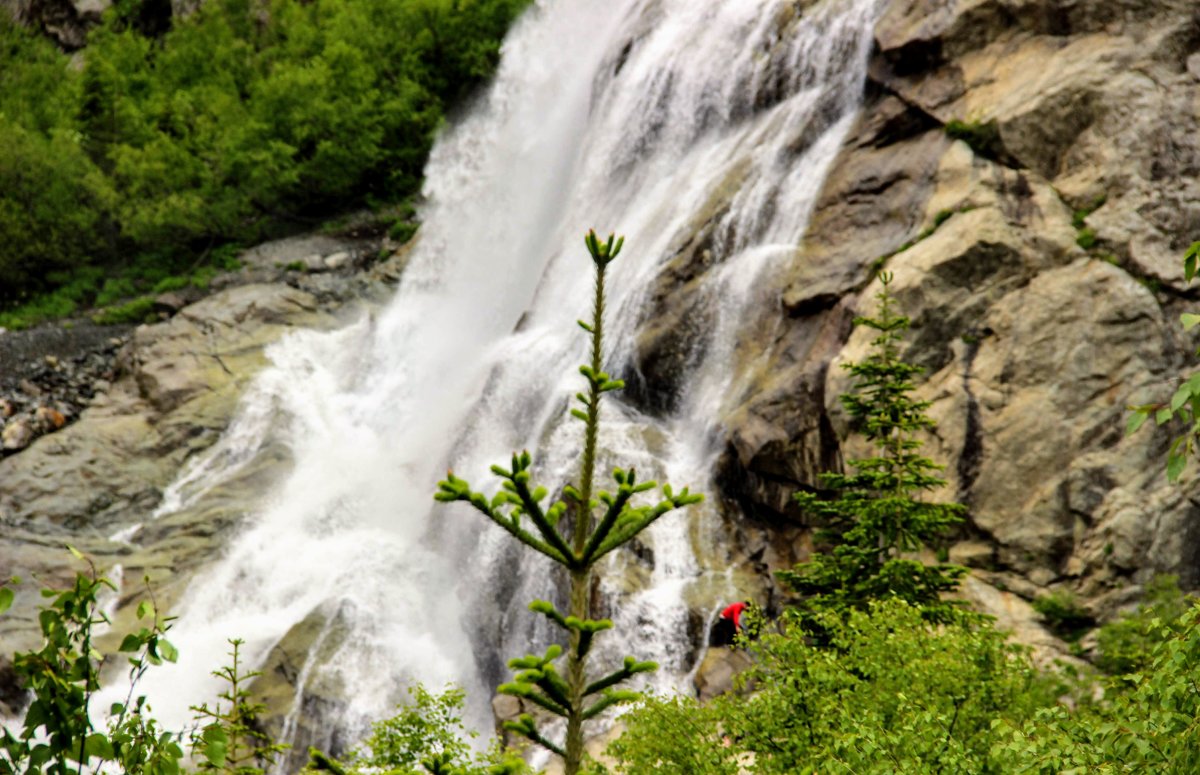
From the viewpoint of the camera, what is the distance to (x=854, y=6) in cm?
2261

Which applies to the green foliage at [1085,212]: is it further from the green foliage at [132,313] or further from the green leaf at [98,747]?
the green foliage at [132,313]

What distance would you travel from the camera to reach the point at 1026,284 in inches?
664

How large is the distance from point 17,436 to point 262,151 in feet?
43.2

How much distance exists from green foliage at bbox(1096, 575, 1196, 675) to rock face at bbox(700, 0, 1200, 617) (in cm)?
88

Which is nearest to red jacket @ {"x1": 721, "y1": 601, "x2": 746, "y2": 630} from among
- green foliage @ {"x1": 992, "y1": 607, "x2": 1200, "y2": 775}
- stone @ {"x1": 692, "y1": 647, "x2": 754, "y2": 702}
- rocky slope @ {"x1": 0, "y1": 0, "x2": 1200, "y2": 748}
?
stone @ {"x1": 692, "y1": 647, "x2": 754, "y2": 702}

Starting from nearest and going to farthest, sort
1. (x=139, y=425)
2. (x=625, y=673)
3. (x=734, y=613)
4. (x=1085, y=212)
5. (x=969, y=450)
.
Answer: (x=625, y=673), (x=734, y=613), (x=969, y=450), (x=1085, y=212), (x=139, y=425)

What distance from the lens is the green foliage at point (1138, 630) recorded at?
40.9 ft

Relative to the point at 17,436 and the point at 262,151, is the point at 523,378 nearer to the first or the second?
the point at 17,436

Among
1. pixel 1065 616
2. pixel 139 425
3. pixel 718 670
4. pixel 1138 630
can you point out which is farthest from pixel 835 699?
pixel 139 425

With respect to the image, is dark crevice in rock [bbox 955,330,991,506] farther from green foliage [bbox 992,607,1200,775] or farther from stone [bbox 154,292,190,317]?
stone [bbox 154,292,190,317]

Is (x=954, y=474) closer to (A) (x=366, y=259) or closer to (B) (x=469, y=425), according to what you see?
(B) (x=469, y=425)

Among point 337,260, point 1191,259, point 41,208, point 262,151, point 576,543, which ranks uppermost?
point 262,151

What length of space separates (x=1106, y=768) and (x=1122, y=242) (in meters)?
13.6

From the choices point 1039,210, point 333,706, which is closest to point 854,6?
point 1039,210
